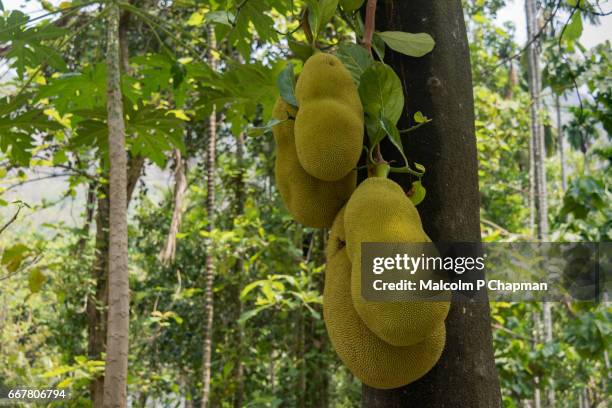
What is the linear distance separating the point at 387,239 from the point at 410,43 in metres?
0.28

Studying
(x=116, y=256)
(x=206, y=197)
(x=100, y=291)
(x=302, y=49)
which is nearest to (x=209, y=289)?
(x=100, y=291)

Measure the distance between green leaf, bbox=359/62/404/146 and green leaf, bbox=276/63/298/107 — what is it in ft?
0.29

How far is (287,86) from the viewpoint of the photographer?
2.31 feet

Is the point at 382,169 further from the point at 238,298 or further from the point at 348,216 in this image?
the point at 238,298

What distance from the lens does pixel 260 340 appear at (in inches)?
140

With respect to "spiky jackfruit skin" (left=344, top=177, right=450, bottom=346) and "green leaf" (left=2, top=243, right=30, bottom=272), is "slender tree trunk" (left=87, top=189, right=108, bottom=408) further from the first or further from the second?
"spiky jackfruit skin" (left=344, top=177, right=450, bottom=346)

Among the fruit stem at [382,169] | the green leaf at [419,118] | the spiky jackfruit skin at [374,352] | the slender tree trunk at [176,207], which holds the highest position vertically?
the slender tree trunk at [176,207]

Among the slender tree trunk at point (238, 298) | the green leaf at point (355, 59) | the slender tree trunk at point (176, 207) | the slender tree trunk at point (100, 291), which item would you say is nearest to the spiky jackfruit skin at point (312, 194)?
the green leaf at point (355, 59)

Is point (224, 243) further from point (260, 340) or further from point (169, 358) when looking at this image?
point (169, 358)

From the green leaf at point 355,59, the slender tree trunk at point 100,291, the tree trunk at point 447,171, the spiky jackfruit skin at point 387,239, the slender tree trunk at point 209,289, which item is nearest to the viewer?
the spiky jackfruit skin at point 387,239

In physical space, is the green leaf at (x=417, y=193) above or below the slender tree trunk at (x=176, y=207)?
below

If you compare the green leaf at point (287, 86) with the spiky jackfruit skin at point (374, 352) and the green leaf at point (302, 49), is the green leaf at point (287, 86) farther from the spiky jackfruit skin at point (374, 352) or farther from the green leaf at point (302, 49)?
the spiky jackfruit skin at point (374, 352)

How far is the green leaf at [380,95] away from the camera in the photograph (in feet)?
2.06

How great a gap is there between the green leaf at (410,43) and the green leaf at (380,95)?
0.05 meters
